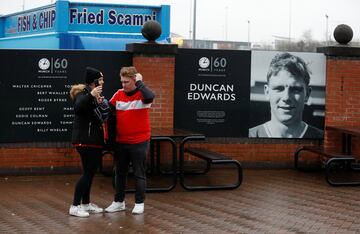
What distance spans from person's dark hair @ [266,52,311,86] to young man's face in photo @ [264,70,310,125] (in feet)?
0.20

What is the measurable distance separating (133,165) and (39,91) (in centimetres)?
315

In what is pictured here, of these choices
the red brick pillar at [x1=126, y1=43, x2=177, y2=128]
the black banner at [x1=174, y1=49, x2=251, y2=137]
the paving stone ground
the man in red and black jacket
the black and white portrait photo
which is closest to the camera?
the paving stone ground

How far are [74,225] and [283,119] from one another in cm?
508

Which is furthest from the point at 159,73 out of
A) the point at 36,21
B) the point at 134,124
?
the point at 36,21

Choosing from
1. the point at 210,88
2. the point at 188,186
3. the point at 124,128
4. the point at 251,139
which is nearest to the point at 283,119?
the point at 251,139

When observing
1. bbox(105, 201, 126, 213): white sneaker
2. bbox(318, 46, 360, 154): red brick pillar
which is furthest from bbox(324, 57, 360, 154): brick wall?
bbox(105, 201, 126, 213): white sneaker

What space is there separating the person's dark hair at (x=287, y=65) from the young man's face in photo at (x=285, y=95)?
0.06 m

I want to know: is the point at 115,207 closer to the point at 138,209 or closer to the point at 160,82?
the point at 138,209

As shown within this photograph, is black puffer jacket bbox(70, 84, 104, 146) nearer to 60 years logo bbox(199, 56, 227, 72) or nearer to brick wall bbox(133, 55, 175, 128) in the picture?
brick wall bbox(133, 55, 175, 128)

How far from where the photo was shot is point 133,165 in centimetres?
800

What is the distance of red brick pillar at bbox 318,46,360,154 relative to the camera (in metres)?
11.4

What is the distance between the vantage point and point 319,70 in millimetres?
11453

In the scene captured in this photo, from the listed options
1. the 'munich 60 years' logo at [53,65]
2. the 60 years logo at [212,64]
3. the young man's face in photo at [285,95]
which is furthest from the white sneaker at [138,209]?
the young man's face in photo at [285,95]

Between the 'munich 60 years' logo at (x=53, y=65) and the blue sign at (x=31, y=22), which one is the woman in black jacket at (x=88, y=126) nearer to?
the 'munich 60 years' logo at (x=53, y=65)
